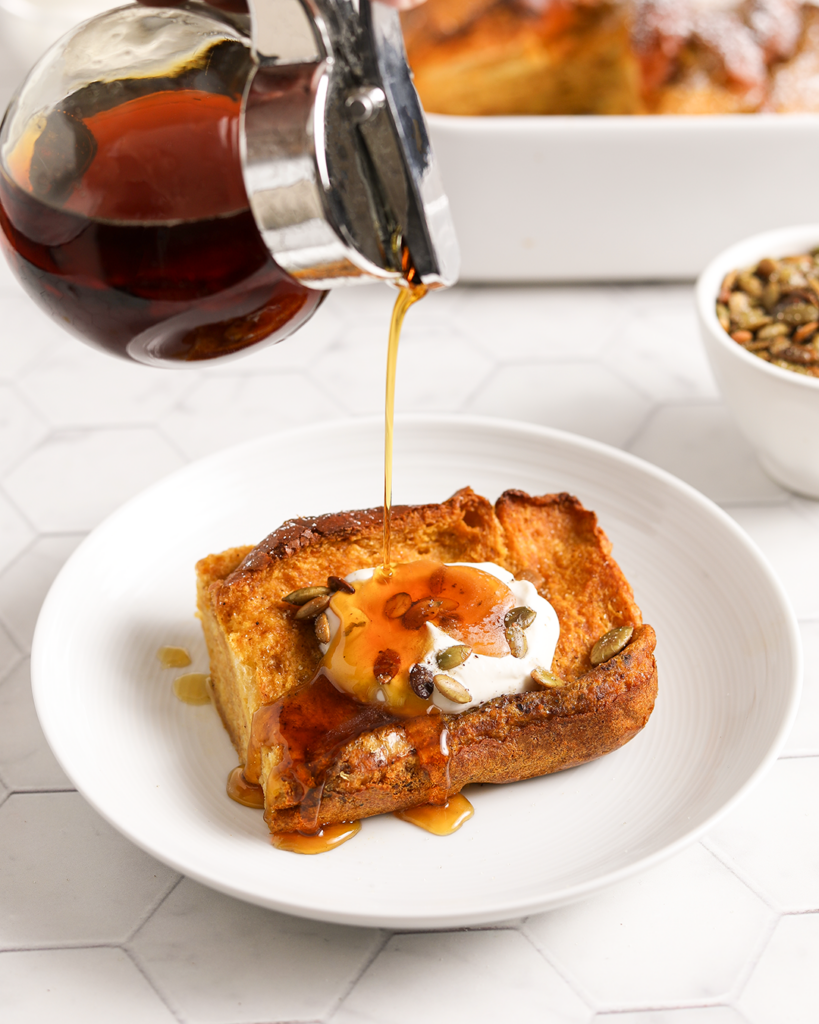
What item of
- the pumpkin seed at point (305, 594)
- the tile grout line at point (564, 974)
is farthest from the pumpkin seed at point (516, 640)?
the tile grout line at point (564, 974)

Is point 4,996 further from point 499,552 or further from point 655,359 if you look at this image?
point 655,359

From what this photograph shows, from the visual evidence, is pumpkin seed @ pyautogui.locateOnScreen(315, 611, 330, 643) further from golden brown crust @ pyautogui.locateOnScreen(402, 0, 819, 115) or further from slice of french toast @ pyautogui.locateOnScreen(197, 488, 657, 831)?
golden brown crust @ pyautogui.locateOnScreen(402, 0, 819, 115)

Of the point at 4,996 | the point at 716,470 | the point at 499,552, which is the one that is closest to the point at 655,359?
the point at 716,470

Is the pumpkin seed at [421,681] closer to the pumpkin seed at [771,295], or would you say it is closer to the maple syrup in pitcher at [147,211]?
the maple syrup in pitcher at [147,211]

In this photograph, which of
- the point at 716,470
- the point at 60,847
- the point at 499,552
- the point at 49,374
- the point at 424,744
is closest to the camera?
the point at 424,744

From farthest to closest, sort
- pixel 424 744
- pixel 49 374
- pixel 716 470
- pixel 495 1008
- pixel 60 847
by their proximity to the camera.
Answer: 1. pixel 49 374
2. pixel 716 470
3. pixel 60 847
4. pixel 424 744
5. pixel 495 1008
